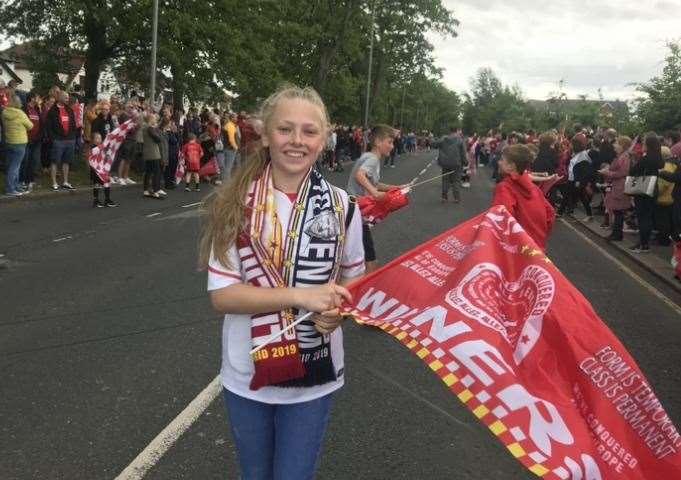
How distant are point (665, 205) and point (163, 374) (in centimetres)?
979

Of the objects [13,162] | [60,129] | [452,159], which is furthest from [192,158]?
[452,159]

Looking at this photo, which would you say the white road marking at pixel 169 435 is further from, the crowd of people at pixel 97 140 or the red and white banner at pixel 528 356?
the crowd of people at pixel 97 140

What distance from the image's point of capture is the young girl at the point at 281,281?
2.08 m

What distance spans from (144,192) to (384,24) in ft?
128

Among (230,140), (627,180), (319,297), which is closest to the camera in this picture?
(319,297)

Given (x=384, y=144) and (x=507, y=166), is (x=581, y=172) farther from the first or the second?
(x=507, y=166)

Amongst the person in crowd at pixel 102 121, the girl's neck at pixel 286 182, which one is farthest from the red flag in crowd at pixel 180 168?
the girl's neck at pixel 286 182

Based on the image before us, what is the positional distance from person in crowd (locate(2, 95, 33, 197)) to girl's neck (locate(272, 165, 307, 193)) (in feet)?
41.6

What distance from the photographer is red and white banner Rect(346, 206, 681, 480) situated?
6.65 ft

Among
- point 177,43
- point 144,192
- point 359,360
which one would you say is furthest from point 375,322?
point 177,43

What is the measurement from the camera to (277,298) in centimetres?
202

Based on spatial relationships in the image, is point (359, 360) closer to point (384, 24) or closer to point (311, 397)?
point (311, 397)

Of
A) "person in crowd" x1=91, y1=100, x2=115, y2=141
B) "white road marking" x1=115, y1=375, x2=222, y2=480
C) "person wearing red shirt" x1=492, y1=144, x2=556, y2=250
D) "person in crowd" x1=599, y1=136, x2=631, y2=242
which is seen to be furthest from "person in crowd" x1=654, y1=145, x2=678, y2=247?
"person in crowd" x1=91, y1=100, x2=115, y2=141

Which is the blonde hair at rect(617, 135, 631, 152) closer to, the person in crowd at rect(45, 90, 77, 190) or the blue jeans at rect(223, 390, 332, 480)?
the person in crowd at rect(45, 90, 77, 190)
